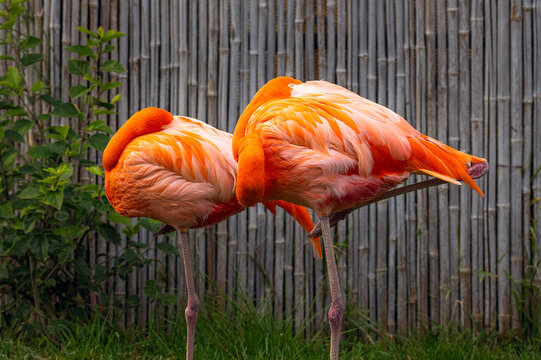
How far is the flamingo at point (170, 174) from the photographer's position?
2705 millimetres

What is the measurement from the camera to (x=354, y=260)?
13.2ft

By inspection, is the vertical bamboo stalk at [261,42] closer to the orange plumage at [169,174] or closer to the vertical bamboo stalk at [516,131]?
the orange plumage at [169,174]

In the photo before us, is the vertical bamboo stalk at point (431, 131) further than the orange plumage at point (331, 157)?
Yes

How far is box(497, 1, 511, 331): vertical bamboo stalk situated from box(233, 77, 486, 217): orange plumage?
1778mm

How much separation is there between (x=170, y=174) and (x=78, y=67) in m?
1.44

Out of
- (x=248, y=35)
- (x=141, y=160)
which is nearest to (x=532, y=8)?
(x=248, y=35)

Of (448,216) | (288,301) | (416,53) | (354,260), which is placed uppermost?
(416,53)

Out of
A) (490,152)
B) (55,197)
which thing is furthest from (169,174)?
(490,152)

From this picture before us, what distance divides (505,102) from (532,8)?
2.19ft

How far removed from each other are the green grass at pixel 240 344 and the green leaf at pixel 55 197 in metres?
0.78

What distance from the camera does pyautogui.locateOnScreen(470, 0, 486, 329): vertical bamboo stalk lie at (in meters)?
3.96

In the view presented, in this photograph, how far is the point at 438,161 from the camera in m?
2.27

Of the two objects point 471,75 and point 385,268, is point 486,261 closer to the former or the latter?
point 385,268

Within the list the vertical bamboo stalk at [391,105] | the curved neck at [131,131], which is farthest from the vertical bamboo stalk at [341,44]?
the curved neck at [131,131]
